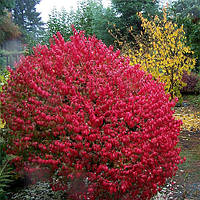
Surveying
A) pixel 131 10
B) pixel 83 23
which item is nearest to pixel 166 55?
pixel 131 10

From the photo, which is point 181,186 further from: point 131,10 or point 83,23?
point 83,23

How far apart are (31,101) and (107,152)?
3.33 feet

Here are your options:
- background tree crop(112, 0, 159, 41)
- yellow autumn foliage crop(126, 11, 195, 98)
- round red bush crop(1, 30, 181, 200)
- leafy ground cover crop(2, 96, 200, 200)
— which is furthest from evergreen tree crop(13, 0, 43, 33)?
round red bush crop(1, 30, 181, 200)

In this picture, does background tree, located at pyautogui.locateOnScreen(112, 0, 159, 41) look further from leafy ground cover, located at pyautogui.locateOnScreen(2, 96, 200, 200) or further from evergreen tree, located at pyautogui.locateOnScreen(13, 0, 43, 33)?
evergreen tree, located at pyautogui.locateOnScreen(13, 0, 43, 33)

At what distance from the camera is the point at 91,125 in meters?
2.73

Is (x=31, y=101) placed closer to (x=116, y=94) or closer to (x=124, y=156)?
(x=116, y=94)

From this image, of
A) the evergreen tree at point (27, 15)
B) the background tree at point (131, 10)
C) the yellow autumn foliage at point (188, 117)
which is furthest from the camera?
the evergreen tree at point (27, 15)

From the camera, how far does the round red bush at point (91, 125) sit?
8.86 ft

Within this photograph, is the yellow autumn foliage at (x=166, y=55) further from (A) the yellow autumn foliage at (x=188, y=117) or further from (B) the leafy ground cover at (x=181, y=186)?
(B) the leafy ground cover at (x=181, y=186)

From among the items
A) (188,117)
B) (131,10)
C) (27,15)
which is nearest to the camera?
(188,117)

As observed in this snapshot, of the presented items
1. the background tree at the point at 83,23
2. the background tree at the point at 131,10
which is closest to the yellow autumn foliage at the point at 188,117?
the background tree at the point at 131,10

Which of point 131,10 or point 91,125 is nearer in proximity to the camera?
point 91,125

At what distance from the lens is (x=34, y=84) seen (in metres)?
2.90

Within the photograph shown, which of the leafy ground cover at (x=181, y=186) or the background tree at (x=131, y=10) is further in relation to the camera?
the background tree at (x=131, y=10)
